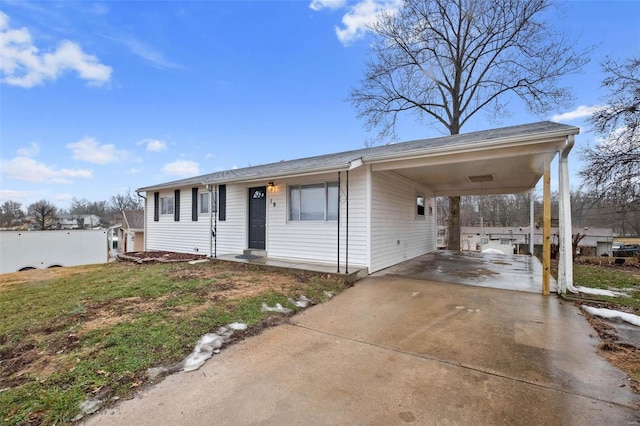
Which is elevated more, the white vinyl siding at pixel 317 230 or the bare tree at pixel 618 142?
the bare tree at pixel 618 142

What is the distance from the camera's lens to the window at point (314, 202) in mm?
7348

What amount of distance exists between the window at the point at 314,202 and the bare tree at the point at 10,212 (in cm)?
4656

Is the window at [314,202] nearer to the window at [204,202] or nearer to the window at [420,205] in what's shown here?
the window at [204,202]

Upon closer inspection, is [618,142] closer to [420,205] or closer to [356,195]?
[420,205]

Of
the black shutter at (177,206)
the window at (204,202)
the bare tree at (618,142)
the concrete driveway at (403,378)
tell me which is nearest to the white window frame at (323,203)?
the concrete driveway at (403,378)

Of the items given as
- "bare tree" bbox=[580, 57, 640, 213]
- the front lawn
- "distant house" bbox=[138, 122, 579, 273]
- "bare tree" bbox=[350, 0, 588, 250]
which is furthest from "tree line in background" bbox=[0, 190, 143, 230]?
"bare tree" bbox=[580, 57, 640, 213]

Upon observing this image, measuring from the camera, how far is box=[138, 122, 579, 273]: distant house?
5566mm

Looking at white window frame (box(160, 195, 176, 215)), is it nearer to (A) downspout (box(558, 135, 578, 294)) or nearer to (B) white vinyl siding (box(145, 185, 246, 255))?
(B) white vinyl siding (box(145, 185, 246, 255))

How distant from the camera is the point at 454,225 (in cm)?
1302

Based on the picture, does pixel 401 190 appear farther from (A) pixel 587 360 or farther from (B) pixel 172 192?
(B) pixel 172 192

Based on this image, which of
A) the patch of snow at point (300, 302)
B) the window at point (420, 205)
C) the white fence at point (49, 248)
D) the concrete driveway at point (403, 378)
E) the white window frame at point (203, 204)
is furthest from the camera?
the white fence at point (49, 248)

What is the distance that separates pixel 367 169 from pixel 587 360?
16.0 ft

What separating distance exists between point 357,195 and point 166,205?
9.05m

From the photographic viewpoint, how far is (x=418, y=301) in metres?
4.78
